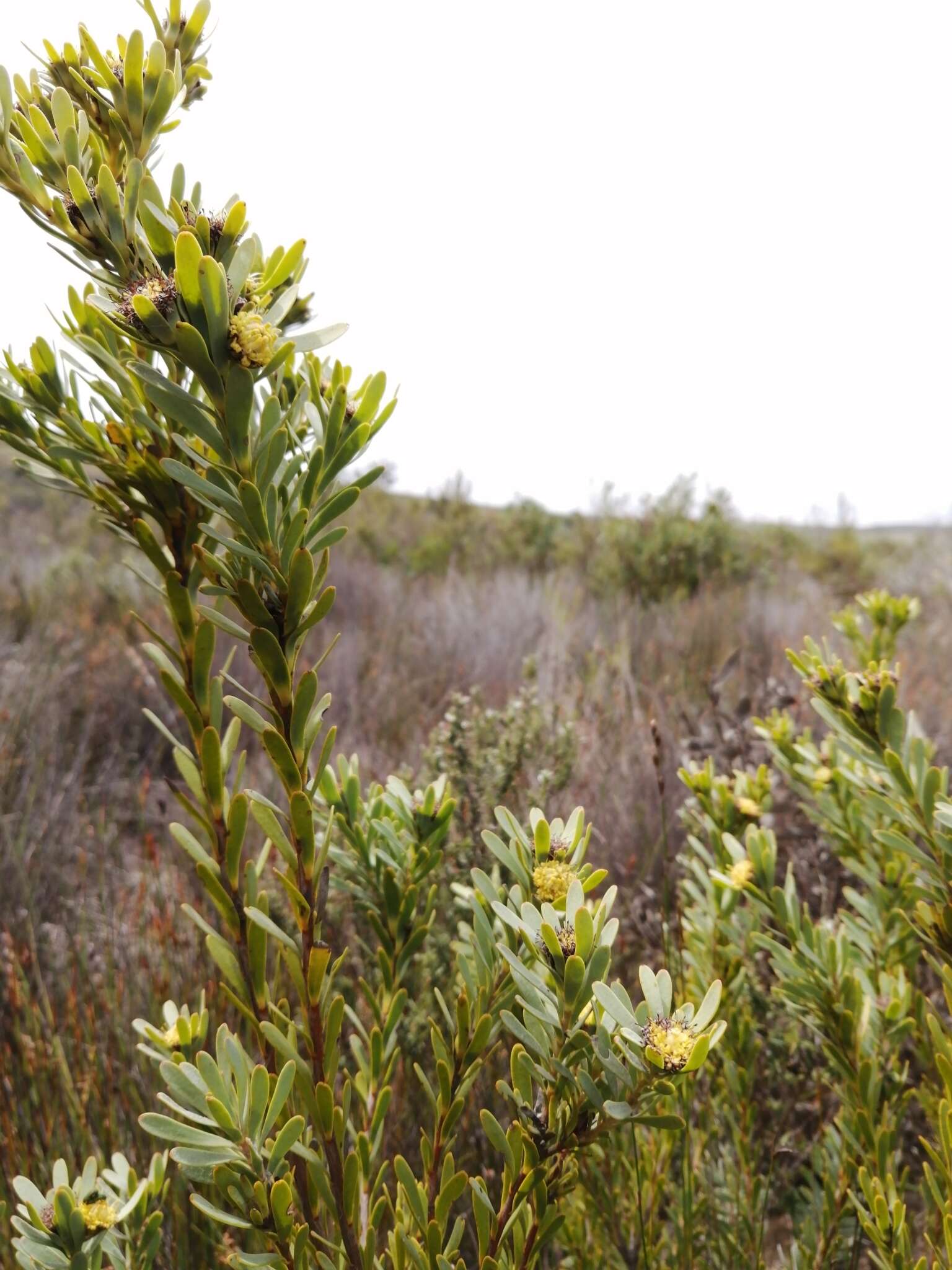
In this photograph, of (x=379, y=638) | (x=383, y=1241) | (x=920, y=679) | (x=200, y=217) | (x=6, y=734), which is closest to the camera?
(x=200, y=217)

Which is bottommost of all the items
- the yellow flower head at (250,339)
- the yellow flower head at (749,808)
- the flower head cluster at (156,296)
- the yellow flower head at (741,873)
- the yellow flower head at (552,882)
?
the yellow flower head at (741,873)

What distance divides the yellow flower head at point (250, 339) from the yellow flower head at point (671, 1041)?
52 centimetres

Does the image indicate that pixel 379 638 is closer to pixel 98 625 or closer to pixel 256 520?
pixel 98 625

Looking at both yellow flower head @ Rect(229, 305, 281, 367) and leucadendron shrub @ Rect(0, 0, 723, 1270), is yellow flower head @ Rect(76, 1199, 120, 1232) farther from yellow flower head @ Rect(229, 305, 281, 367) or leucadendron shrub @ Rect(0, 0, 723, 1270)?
yellow flower head @ Rect(229, 305, 281, 367)

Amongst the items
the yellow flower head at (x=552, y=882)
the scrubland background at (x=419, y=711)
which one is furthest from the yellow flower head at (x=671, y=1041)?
the scrubland background at (x=419, y=711)

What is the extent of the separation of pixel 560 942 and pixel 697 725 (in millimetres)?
1999

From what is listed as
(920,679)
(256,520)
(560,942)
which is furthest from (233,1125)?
(920,679)

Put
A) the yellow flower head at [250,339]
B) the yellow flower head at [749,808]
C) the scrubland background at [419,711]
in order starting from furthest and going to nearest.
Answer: the scrubland background at [419,711], the yellow flower head at [749,808], the yellow flower head at [250,339]

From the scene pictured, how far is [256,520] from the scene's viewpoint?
0.52 meters

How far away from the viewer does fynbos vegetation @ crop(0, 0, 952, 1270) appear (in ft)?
1.79

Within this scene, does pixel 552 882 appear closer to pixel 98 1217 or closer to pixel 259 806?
pixel 259 806

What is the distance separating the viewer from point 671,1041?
536mm

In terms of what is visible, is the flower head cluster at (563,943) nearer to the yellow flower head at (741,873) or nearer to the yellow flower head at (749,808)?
the yellow flower head at (741,873)

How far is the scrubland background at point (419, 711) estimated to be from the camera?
1697 mm
